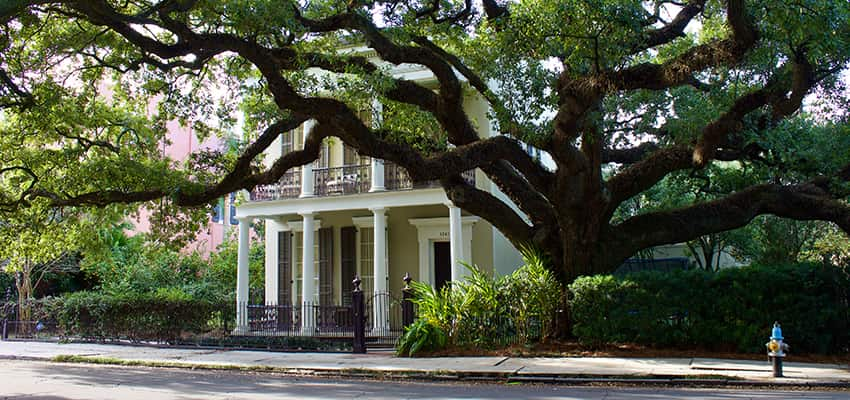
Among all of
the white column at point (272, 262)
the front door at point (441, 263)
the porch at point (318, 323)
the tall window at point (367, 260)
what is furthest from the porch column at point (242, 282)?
the front door at point (441, 263)

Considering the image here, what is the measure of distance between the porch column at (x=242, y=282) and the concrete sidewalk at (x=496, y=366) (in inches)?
101

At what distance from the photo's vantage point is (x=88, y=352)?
16438 millimetres

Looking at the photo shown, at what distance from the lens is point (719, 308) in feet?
41.5

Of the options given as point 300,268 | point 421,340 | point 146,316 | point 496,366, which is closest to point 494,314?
point 421,340

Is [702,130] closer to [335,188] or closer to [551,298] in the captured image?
[551,298]

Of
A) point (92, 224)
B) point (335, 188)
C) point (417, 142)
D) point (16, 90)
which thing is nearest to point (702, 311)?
point (417, 142)

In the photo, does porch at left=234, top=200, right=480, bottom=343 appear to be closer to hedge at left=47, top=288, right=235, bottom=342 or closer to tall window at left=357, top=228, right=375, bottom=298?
tall window at left=357, top=228, right=375, bottom=298

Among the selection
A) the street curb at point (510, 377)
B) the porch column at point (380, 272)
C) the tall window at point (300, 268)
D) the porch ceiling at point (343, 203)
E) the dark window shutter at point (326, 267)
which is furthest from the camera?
the tall window at point (300, 268)

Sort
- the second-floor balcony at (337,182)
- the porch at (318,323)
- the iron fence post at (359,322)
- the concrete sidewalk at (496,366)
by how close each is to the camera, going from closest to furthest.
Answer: the concrete sidewalk at (496,366)
the iron fence post at (359,322)
the porch at (318,323)
the second-floor balcony at (337,182)

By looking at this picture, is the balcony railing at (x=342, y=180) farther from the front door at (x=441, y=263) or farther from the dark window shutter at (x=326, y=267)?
the front door at (x=441, y=263)

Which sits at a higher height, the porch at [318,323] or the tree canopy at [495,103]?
the tree canopy at [495,103]

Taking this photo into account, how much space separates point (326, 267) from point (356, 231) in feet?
4.56

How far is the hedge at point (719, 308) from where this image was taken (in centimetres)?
1203

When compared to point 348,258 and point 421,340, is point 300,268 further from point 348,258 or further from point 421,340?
Result: point 421,340
